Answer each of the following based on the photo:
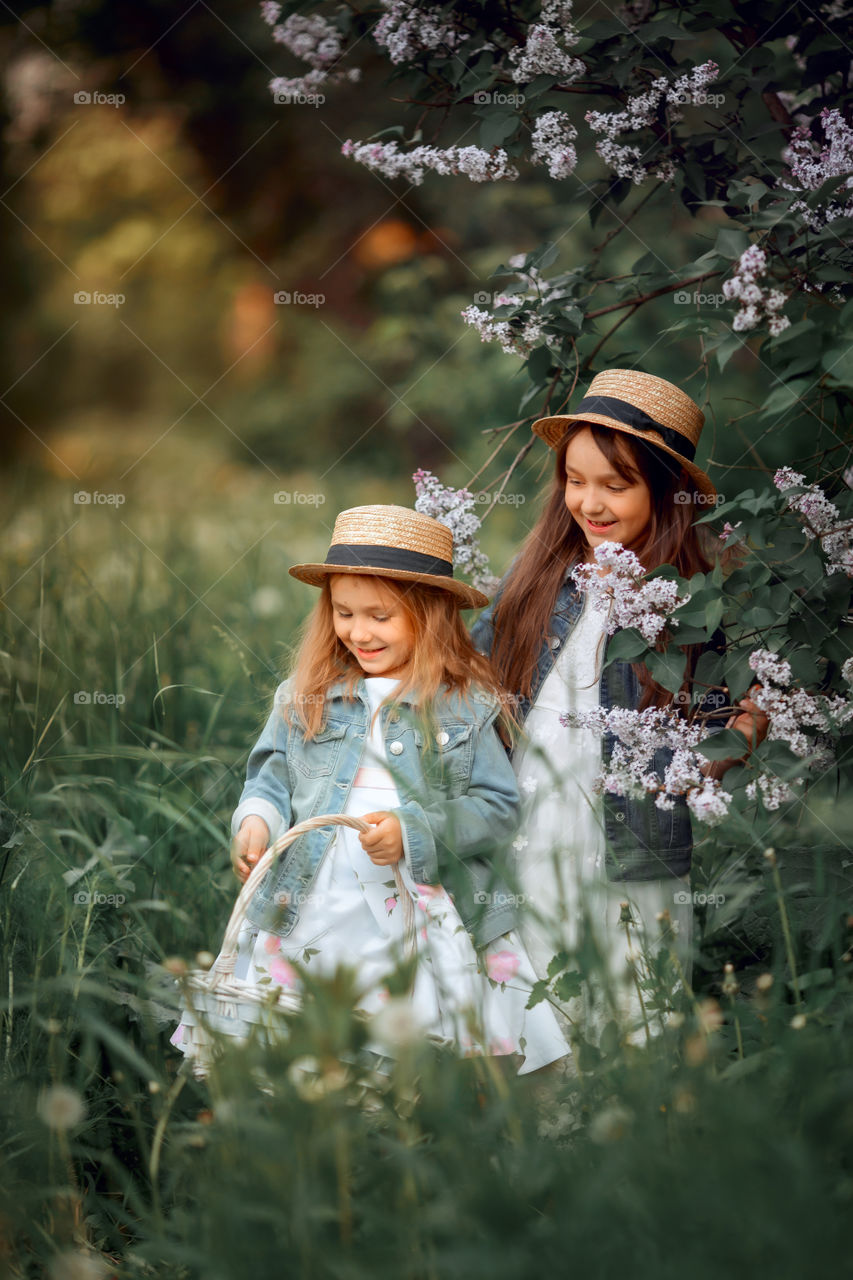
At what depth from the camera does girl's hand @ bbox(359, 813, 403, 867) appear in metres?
1.86

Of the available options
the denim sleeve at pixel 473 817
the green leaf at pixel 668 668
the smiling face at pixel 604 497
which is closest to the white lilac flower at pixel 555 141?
the smiling face at pixel 604 497

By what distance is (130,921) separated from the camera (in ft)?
7.39

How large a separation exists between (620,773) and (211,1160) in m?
0.96

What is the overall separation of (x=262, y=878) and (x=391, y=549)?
0.65 metres

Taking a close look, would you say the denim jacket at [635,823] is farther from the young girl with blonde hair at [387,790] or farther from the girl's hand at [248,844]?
the girl's hand at [248,844]

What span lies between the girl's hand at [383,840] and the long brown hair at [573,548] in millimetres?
463

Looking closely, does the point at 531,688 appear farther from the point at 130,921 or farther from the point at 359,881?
the point at 130,921

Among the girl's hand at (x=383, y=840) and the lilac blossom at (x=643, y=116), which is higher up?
the lilac blossom at (x=643, y=116)

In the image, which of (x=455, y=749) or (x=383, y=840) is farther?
(x=455, y=749)

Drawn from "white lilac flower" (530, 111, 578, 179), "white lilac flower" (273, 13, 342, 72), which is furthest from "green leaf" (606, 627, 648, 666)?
"white lilac flower" (273, 13, 342, 72)

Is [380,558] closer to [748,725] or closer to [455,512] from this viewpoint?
[455,512]

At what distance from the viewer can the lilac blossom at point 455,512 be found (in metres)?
2.31

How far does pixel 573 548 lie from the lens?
2324mm

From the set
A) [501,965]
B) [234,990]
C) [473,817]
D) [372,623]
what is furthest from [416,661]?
[234,990]
